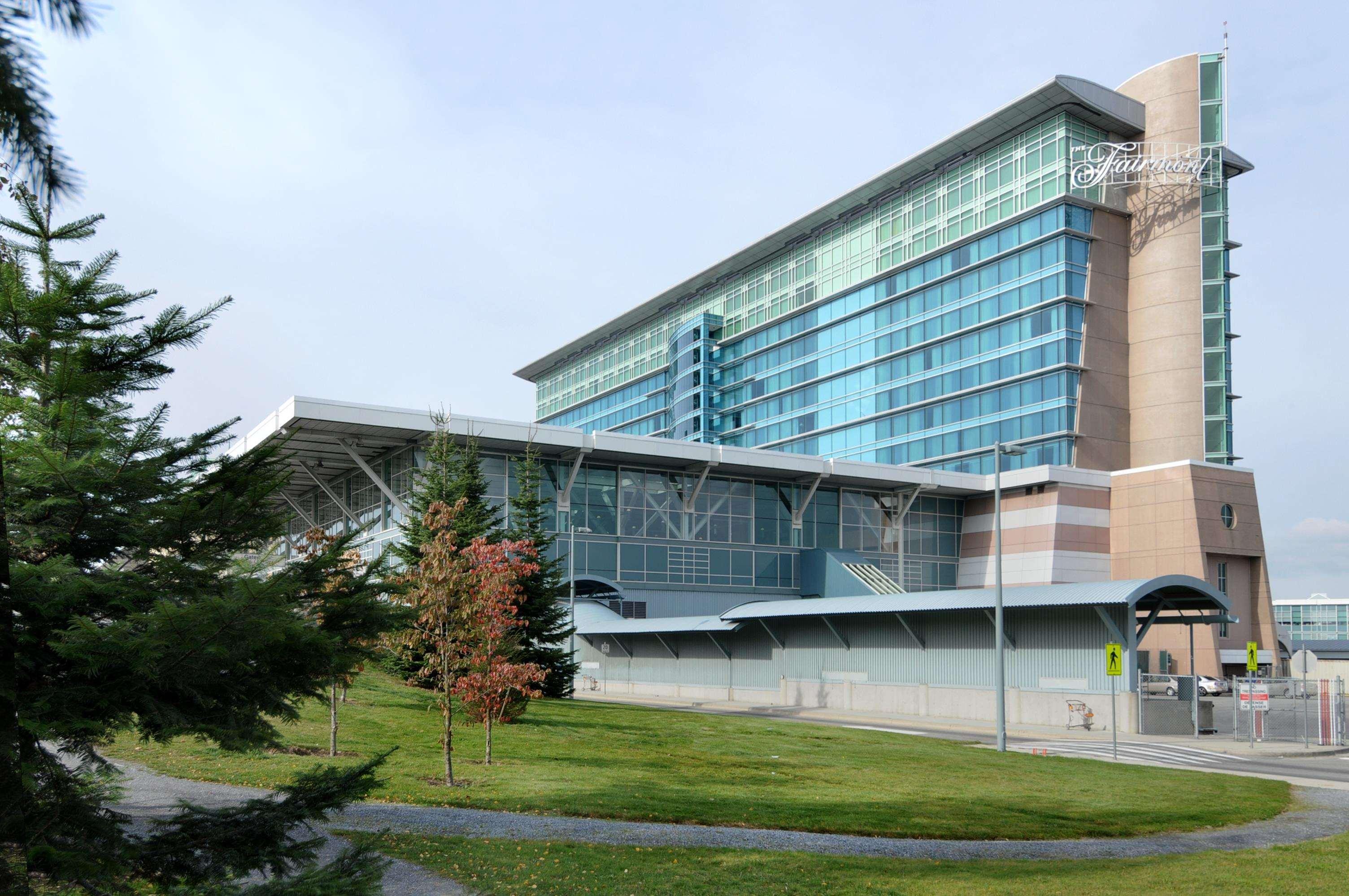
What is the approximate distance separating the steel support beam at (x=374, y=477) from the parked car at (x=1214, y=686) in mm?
43852

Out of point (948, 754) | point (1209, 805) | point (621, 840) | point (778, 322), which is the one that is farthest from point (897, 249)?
point (621, 840)

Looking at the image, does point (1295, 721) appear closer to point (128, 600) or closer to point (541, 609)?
point (541, 609)

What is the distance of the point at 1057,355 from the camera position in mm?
72062

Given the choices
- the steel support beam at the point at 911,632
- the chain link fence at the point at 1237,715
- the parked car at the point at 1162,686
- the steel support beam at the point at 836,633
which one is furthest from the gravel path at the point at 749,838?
the steel support beam at the point at 836,633

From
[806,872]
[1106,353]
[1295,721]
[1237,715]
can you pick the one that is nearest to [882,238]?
[1106,353]

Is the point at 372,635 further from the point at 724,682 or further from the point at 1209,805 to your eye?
the point at 724,682

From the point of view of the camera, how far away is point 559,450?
5681 centimetres

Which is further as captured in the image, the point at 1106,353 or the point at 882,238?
the point at 882,238

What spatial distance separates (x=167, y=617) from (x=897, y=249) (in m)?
84.4

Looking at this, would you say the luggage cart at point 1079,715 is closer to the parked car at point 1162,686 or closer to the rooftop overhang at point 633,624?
the parked car at point 1162,686

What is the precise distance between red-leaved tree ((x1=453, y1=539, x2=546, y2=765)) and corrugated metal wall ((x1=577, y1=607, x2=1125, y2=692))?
74.4 ft

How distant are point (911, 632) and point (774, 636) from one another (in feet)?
26.4

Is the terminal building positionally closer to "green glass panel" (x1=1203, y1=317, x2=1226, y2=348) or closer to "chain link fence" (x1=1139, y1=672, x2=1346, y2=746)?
"green glass panel" (x1=1203, y1=317, x2=1226, y2=348)

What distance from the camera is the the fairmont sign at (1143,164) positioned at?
235ft
